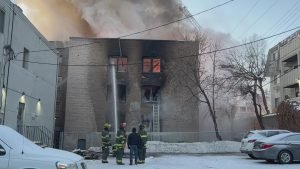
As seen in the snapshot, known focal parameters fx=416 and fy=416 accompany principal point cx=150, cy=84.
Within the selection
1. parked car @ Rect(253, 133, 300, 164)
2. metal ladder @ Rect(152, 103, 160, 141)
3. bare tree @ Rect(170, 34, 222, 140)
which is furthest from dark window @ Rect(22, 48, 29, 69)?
metal ladder @ Rect(152, 103, 160, 141)

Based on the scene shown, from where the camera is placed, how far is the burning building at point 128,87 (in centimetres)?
3797

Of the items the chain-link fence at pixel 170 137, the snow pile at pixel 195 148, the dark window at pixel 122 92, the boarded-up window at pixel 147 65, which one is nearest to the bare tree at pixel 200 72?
the chain-link fence at pixel 170 137

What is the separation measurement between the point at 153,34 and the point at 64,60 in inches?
433

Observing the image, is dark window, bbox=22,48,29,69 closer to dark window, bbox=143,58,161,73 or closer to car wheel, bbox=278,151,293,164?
car wheel, bbox=278,151,293,164

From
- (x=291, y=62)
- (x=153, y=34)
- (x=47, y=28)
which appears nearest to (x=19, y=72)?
(x=47, y=28)

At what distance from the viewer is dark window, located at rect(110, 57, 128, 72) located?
128 feet

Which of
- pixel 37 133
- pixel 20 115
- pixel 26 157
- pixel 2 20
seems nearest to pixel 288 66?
pixel 37 133

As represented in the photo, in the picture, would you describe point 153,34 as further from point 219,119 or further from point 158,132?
point 158,132

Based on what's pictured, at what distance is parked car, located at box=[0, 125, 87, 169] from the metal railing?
13.9 metres

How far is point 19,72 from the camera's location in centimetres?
2091

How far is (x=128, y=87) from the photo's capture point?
38781 millimetres

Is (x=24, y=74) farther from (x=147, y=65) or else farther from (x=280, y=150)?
(x=147, y=65)

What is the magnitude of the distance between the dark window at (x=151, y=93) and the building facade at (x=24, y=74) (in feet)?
39.6

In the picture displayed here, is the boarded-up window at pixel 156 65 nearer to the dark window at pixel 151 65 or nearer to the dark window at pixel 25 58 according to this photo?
the dark window at pixel 151 65
